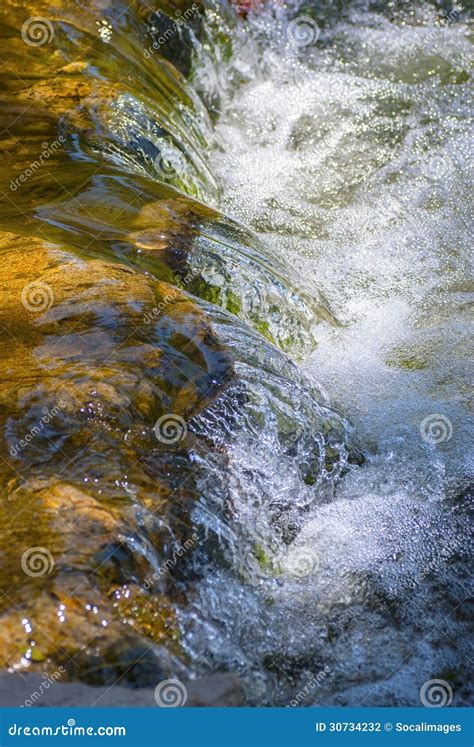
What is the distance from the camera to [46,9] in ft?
17.3

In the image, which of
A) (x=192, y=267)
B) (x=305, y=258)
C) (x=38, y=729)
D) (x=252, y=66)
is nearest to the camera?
(x=38, y=729)

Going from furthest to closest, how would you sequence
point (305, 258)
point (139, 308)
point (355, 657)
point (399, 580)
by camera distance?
point (305, 258) < point (139, 308) < point (399, 580) < point (355, 657)

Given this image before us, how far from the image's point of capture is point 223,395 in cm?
313

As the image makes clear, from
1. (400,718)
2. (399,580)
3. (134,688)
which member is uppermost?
(399,580)

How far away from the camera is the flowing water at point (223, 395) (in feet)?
8.36

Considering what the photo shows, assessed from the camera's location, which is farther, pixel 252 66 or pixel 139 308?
pixel 252 66

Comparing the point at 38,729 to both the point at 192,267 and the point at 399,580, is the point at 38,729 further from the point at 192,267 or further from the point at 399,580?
the point at 192,267

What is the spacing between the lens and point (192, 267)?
384cm

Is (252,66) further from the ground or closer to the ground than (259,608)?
further from the ground

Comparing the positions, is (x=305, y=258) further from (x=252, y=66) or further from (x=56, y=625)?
(x=56, y=625)

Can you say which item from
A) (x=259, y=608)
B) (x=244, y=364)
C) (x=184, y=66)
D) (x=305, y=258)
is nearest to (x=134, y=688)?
(x=259, y=608)

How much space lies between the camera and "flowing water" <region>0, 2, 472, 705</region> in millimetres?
2549

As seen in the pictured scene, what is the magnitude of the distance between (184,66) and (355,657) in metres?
4.67

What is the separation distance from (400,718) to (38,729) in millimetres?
1047
